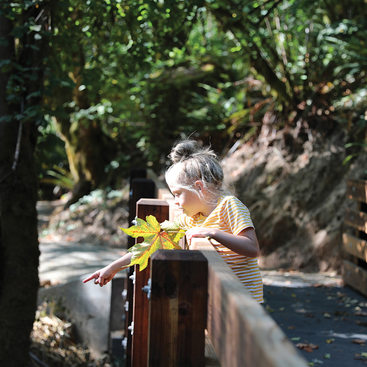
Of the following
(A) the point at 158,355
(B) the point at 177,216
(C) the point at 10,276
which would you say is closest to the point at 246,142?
A: (C) the point at 10,276

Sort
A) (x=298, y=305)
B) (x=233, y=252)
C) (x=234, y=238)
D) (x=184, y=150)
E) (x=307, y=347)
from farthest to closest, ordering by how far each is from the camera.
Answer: (x=298, y=305) → (x=307, y=347) → (x=184, y=150) → (x=233, y=252) → (x=234, y=238)

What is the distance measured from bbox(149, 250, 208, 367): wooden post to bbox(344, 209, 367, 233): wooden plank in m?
4.37

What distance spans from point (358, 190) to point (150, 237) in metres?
3.93

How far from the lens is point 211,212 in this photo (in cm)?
251

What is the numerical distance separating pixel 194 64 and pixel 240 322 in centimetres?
1014

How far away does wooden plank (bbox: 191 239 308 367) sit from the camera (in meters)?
0.88

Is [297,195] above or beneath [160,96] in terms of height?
beneath

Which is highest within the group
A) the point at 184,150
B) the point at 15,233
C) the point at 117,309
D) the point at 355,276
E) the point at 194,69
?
the point at 194,69

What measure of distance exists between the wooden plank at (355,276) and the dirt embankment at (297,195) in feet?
3.29

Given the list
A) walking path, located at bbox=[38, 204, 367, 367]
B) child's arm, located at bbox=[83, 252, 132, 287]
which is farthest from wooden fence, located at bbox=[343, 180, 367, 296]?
child's arm, located at bbox=[83, 252, 132, 287]

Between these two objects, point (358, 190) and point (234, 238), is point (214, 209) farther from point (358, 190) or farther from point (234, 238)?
point (358, 190)

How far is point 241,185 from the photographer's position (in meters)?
8.58

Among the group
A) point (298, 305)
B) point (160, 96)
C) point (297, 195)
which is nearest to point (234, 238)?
point (298, 305)

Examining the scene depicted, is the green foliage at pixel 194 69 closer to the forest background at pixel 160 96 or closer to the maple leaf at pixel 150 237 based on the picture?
the forest background at pixel 160 96
